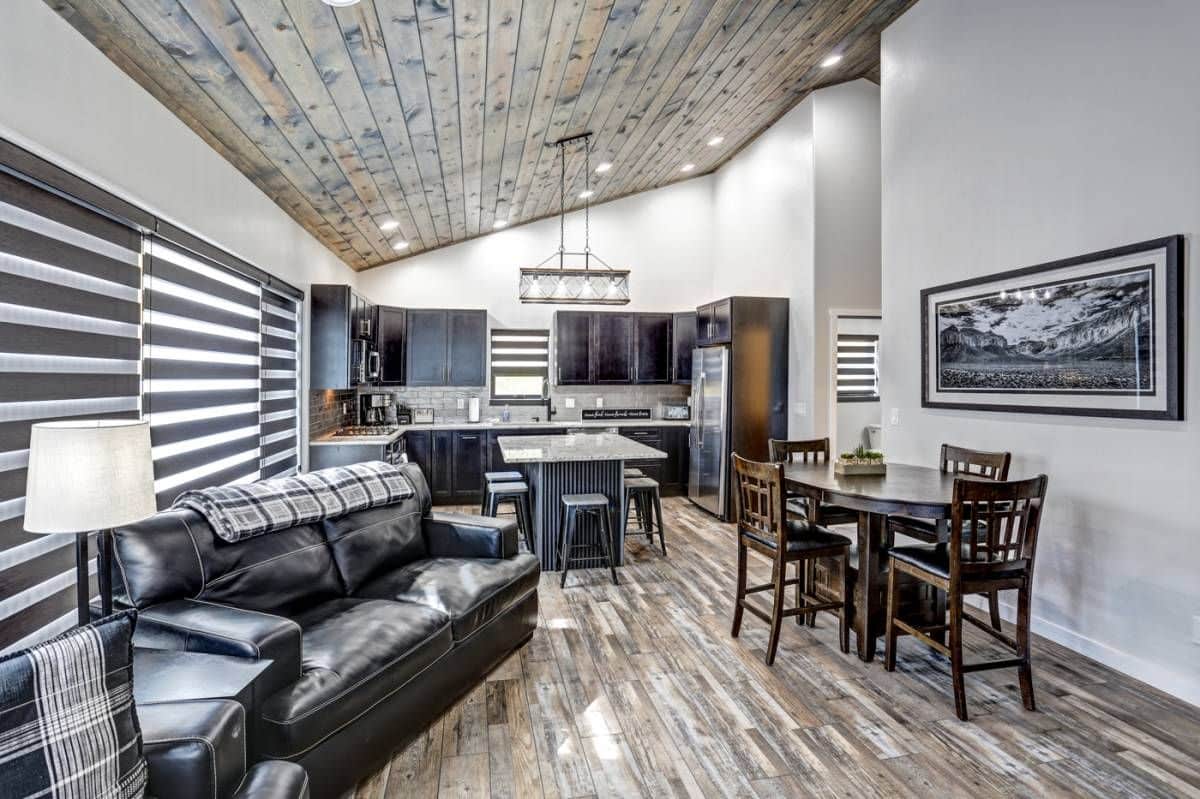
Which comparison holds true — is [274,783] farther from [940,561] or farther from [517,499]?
[517,499]

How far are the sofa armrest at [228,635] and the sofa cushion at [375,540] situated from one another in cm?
73

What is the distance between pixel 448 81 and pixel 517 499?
2825mm

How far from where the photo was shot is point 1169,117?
2.69 metres

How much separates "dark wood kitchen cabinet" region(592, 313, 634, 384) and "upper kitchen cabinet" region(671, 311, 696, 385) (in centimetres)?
52

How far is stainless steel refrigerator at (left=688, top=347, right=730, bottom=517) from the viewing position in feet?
19.2

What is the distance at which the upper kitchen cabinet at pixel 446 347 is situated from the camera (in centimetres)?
692

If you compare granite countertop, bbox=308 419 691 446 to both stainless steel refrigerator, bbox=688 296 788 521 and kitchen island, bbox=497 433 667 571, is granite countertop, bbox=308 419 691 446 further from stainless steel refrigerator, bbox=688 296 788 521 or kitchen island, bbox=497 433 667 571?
kitchen island, bbox=497 433 667 571

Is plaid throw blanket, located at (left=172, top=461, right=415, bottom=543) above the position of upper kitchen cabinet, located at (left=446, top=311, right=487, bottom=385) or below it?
below

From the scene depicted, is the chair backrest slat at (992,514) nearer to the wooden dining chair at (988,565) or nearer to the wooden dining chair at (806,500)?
the wooden dining chair at (988,565)

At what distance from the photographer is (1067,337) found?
3.16 metres

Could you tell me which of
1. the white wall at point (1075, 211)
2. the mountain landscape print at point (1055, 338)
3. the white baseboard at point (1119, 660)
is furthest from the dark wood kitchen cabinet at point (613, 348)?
the white baseboard at point (1119, 660)

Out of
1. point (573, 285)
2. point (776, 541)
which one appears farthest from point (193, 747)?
→ point (573, 285)

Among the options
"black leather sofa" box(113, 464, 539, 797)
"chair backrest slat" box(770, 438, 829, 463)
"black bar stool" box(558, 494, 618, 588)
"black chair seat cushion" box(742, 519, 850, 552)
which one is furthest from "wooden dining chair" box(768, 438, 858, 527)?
"black leather sofa" box(113, 464, 539, 797)

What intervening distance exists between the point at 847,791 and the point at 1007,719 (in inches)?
38.1
